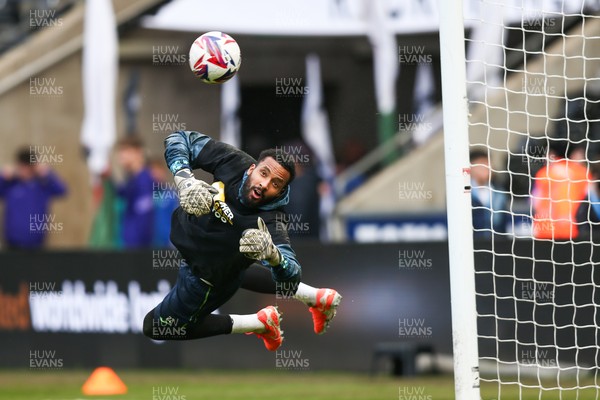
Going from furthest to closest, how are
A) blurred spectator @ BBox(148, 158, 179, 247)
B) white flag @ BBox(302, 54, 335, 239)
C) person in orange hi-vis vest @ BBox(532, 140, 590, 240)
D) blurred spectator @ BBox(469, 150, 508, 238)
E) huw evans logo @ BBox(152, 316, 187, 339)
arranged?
white flag @ BBox(302, 54, 335, 239) → blurred spectator @ BBox(148, 158, 179, 247) → blurred spectator @ BBox(469, 150, 508, 238) → person in orange hi-vis vest @ BBox(532, 140, 590, 240) → huw evans logo @ BBox(152, 316, 187, 339)

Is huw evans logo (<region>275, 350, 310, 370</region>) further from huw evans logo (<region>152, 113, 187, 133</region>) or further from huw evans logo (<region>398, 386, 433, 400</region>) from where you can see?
huw evans logo (<region>152, 113, 187, 133</region>)

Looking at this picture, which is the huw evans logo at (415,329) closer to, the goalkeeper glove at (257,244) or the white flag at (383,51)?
the white flag at (383,51)

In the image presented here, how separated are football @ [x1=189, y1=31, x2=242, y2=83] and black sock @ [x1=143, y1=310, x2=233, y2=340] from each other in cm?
194

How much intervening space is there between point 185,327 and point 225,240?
98cm

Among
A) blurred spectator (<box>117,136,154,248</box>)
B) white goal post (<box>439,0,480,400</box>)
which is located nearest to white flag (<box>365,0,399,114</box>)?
blurred spectator (<box>117,136,154,248</box>)

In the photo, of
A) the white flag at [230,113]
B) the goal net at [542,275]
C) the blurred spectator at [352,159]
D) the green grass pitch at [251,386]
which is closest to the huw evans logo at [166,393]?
the green grass pitch at [251,386]

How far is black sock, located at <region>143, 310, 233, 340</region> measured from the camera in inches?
345

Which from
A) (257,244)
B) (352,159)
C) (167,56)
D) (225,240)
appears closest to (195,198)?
(257,244)

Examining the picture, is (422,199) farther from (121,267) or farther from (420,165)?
(121,267)

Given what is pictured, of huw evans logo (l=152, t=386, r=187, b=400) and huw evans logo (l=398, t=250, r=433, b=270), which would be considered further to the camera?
huw evans logo (l=398, t=250, r=433, b=270)

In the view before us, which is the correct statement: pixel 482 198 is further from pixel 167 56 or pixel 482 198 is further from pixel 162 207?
pixel 167 56

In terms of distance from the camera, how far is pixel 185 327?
888 centimetres

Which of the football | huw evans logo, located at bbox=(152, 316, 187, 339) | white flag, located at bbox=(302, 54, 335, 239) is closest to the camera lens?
the football

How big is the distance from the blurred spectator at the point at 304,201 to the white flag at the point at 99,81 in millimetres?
2888
